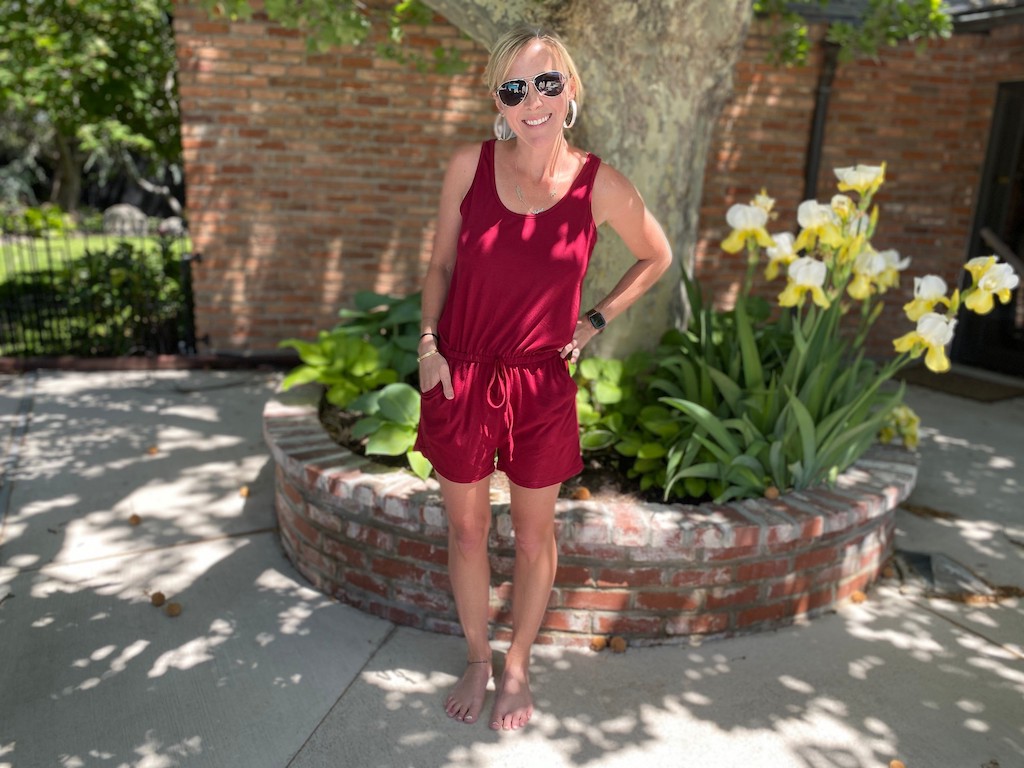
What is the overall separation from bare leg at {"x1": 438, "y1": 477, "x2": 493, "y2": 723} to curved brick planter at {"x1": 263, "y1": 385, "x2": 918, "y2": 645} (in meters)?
0.32

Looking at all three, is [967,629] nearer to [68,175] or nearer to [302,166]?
[302,166]

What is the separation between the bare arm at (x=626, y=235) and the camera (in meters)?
2.38

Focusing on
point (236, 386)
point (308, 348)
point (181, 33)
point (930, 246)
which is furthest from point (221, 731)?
point (930, 246)

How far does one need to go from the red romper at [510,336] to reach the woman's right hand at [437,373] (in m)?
0.04

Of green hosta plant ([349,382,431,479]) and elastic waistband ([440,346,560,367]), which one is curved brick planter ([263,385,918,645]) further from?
elastic waistband ([440,346,560,367])

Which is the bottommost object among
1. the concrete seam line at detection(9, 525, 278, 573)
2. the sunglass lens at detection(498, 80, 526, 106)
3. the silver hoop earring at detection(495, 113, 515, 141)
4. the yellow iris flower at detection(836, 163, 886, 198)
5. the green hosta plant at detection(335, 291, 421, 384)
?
the concrete seam line at detection(9, 525, 278, 573)

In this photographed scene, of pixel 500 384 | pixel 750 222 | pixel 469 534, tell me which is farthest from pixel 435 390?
pixel 750 222

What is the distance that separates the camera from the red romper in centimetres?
226

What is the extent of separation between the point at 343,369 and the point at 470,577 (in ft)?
5.60

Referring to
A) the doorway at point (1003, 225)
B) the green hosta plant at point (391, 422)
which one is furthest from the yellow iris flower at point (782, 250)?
the doorway at point (1003, 225)

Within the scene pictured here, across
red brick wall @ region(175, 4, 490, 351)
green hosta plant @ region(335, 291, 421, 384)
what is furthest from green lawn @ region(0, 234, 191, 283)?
green hosta plant @ region(335, 291, 421, 384)

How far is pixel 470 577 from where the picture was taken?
2570 millimetres

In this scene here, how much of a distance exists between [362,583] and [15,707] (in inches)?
45.0

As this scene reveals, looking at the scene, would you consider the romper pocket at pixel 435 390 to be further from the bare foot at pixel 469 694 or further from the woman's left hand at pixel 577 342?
the bare foot at pixel 469 694
